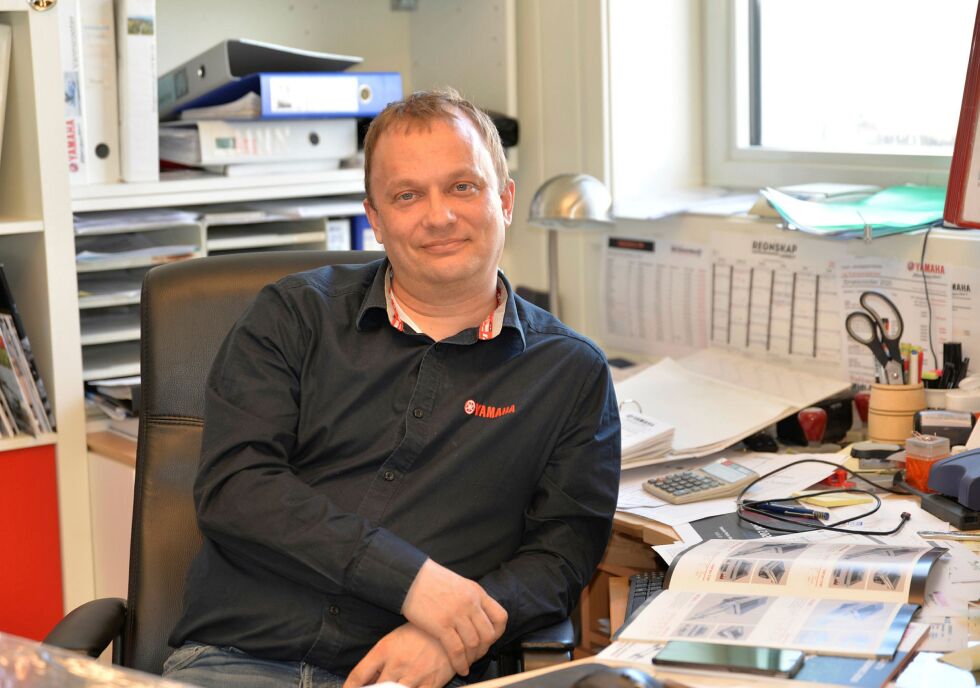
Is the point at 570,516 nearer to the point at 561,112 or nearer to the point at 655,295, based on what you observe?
the point at 655,295

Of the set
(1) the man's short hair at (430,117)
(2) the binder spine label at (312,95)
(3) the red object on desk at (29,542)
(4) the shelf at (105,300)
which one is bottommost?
(3) the red object on desk at (29,542)

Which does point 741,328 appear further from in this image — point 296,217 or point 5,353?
point 5,353

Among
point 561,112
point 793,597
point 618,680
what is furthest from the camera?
point 561,112

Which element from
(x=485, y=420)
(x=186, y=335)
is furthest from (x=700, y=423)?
(x=186, y=335)

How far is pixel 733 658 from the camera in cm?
111

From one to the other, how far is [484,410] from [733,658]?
1.74 feet

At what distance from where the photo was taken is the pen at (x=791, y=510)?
1.58 m

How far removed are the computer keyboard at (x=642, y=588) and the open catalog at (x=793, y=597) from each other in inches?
3.5

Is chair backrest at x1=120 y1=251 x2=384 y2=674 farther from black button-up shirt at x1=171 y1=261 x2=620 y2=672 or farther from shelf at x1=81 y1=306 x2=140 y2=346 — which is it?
shelf at x1=81 y1=306 x2=140 y2=346

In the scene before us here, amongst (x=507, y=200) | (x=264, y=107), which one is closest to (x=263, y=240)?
(x=264, y=107)

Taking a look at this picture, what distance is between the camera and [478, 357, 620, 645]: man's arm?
147 cm

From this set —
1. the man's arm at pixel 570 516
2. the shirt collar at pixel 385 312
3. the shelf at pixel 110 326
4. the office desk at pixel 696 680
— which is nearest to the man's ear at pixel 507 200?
the shirt collar at pixel 385 312

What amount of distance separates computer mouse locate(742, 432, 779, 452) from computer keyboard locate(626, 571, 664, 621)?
1.53 feet

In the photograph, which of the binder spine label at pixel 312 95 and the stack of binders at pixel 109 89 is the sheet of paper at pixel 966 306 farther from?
the stack of binders at pixel 109 89
